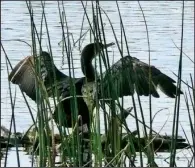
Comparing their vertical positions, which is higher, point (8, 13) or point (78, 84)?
point (8, 13)

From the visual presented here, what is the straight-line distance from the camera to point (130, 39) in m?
8.19

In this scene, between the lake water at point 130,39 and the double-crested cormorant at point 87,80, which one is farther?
the lake water at point 130,39

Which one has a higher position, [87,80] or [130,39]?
[130,39]

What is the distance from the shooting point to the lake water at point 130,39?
18.4 feet

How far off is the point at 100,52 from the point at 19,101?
8.44 feet

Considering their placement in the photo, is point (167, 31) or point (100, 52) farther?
point (167, 31)

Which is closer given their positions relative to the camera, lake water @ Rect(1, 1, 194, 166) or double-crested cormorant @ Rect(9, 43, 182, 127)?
double-crested cormorant @ Rect(9, 43, 182, 127)

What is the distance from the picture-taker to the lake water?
559cm

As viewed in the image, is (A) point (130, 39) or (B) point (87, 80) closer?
(B) point (87, 80)

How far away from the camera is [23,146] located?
17.0ft

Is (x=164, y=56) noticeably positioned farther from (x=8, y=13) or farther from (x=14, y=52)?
(x=8, y=13)

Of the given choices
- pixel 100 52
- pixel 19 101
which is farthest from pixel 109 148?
pixel 19 101

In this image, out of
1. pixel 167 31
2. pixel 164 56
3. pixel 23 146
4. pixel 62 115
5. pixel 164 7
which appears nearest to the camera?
pixel 62 115

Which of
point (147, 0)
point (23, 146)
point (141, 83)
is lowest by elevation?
point (23, 146)
